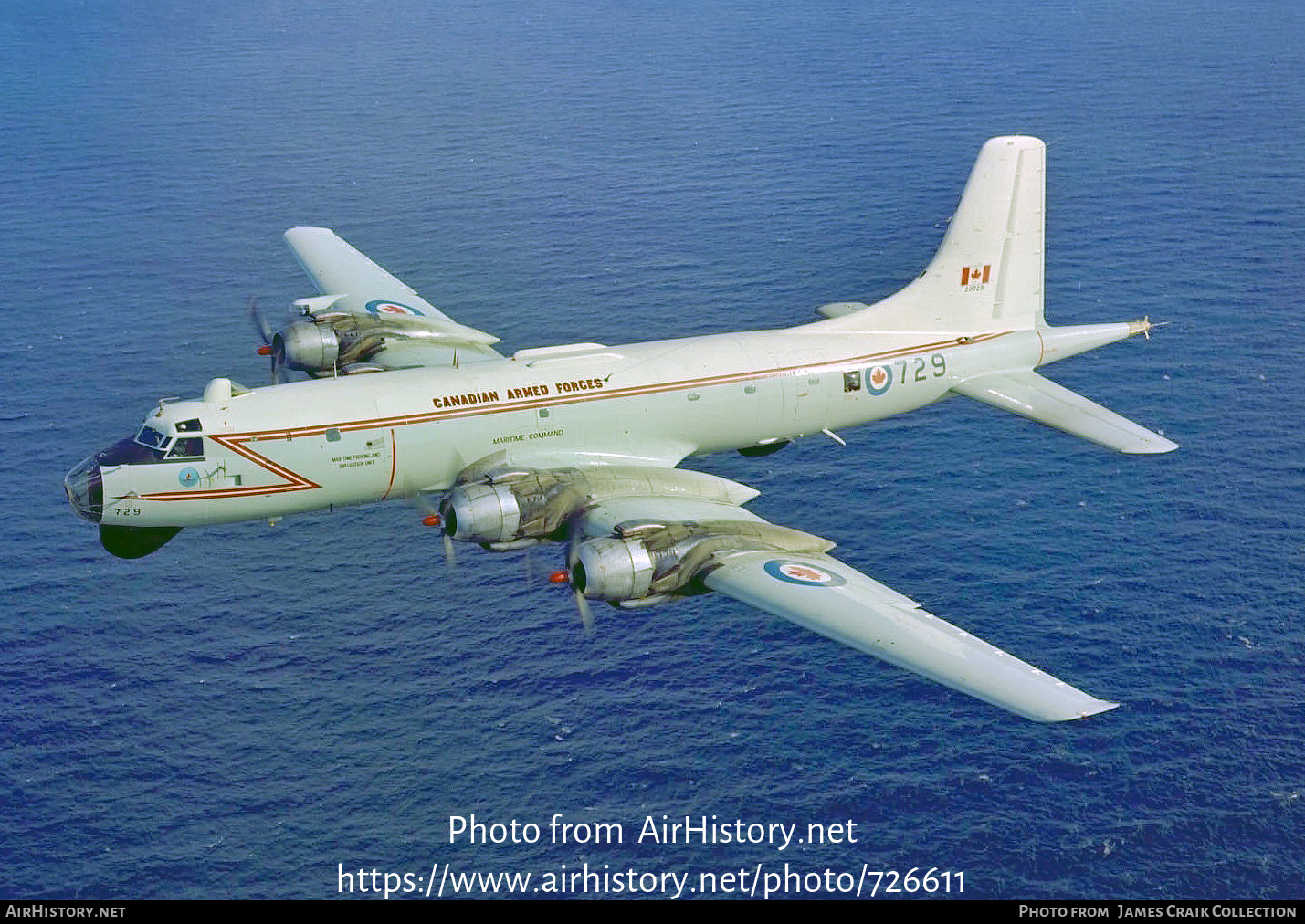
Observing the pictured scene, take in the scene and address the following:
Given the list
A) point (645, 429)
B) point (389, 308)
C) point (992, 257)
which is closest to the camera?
point (645, 429)

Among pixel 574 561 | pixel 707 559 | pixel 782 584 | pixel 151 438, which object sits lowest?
pixel 782 584

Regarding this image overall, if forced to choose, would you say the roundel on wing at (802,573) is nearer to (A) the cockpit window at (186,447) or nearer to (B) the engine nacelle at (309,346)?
(A) the cockpit window at (186,447)

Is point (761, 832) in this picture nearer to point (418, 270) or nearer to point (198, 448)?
point (198, 448)

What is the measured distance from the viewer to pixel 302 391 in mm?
53656

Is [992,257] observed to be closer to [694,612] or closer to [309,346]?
[309,346]

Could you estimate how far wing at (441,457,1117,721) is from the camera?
43594mm

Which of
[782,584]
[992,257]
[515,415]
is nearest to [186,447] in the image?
[515,415]

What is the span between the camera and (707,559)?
49938 millimetres

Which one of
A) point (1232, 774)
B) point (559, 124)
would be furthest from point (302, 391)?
point (559, 124)

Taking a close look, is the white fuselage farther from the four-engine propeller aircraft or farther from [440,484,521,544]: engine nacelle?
[440,484,521,544]: engine nacelle

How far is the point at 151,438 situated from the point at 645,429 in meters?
19.7

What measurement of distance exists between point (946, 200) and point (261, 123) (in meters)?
94.7

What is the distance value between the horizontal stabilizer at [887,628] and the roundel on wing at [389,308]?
26056mm

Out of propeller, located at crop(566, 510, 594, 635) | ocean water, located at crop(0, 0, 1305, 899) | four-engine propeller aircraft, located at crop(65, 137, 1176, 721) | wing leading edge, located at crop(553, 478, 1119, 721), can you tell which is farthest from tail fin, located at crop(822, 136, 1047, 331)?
ocean water, located at crop(0, 0, 1305, 899)
